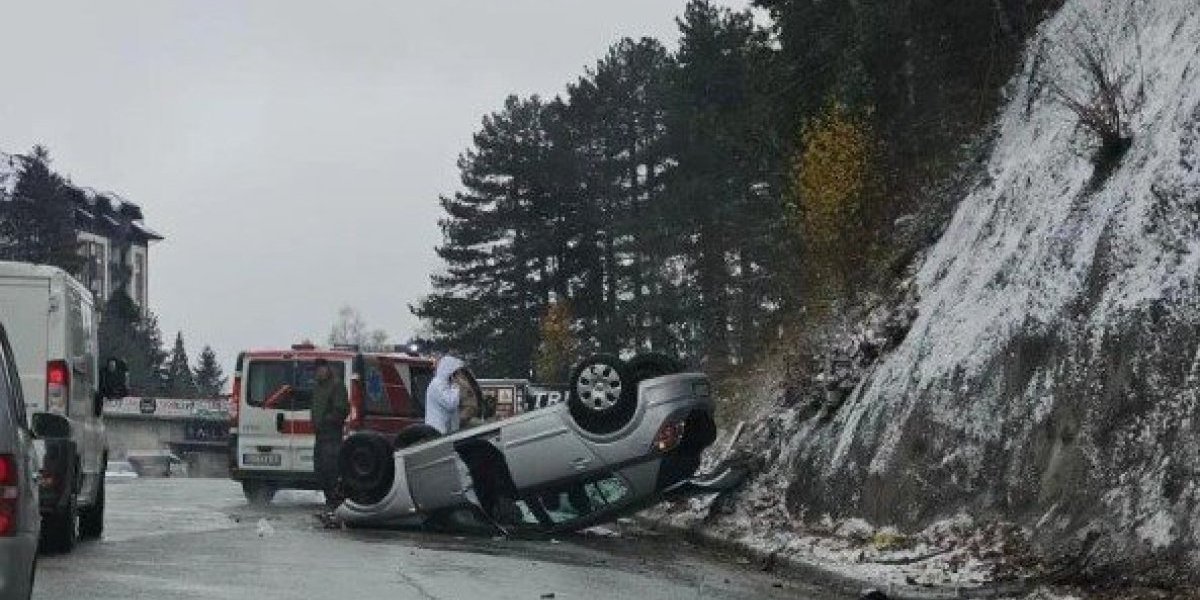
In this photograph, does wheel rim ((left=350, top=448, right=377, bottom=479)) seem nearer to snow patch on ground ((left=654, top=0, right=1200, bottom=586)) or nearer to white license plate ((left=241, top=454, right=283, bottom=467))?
snow patch on ground ((left=654, top=0, right=1200, bottom=586))

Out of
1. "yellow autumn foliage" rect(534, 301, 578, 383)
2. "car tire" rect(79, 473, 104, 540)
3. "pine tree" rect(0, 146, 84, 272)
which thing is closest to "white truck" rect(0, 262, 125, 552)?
"car tire" rect(79, 473, 104, 540)

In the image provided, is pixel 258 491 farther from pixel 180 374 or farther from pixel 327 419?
pixel 180 374

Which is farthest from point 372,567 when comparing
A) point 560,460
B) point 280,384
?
point 280,384

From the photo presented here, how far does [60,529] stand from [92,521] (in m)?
2.17

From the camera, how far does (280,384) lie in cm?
2422

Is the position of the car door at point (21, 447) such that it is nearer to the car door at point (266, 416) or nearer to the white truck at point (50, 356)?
the white truck at point (50, 356)

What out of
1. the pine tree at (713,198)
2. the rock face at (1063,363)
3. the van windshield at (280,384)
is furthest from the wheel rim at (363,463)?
→ the pine tree at (713,198)

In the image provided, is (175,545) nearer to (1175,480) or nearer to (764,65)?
(1175,480)

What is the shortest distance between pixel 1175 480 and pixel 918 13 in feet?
59.4

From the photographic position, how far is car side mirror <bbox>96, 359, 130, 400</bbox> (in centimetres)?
1698

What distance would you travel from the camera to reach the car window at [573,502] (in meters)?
17.4

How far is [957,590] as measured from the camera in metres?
12.5

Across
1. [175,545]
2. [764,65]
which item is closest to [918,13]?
[764,65]

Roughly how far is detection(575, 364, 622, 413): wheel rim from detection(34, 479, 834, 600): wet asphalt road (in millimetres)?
1285
